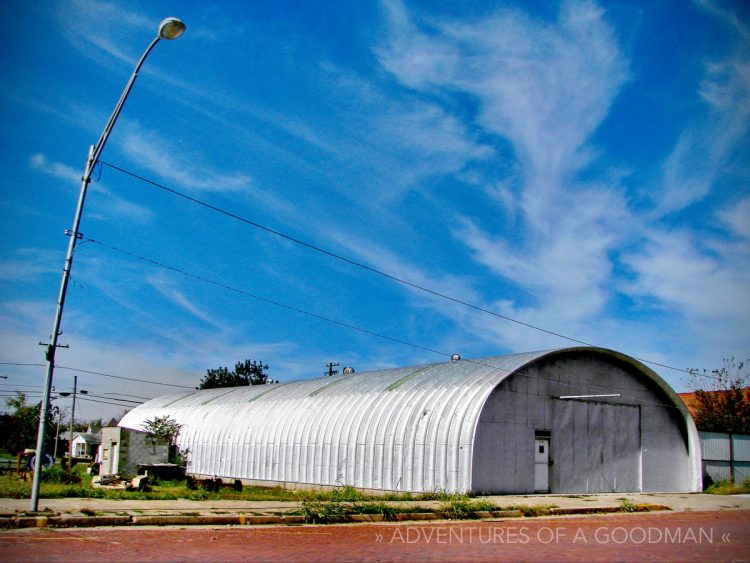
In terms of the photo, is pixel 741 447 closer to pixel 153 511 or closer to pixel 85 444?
pixel 153 511

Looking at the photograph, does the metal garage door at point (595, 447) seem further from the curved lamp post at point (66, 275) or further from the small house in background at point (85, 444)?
the small house in background at point (85, 444)

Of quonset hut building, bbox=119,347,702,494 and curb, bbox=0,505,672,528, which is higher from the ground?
quonset hut building, bbox=119,347,702,494

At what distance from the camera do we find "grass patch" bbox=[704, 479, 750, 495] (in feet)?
108

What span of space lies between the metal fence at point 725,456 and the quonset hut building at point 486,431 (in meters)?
2.49

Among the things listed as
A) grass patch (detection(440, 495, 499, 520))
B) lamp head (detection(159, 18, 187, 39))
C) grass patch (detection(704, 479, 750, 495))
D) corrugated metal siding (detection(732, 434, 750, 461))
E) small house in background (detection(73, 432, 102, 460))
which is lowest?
small house in background (detection(73, 432, 102, 460))

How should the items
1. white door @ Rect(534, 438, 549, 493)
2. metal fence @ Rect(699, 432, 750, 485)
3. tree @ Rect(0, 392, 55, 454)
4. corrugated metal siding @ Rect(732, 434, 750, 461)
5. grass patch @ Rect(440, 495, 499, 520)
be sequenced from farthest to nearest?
tree @ Rect(0, 392, 55, 454)
corrugated metal siding @ Rect(732, 434, 750, 461)
metal fence @ Rect(699, 432, 750, 485)
white door @ Rect(534, 438, 549, 493)
grass patch @ Rect(440, 495, 499, 520)

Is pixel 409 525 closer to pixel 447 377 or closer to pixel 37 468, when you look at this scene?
pixel 37 468

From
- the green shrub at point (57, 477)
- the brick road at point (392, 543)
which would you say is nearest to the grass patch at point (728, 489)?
the brick road at point (392, 543)

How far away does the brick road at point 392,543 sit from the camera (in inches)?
424

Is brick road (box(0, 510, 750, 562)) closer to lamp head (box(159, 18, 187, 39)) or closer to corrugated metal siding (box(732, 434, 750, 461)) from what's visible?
lamp head (box(159, 18, 187, 39))

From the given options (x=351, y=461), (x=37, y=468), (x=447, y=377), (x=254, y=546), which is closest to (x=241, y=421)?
(x=351, y=461)

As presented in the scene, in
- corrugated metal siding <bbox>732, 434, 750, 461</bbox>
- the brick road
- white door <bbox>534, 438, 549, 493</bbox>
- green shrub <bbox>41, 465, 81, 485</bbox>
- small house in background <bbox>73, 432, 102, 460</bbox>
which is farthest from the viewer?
small house in background <bbox>73, 432, 102, 460</bbox>

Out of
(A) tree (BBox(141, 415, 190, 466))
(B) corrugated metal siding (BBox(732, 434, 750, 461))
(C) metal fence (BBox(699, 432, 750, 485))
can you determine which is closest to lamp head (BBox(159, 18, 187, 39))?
(A) tree (BBox(141, 415, 190, 466))

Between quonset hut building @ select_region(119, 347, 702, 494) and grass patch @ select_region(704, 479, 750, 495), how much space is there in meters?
1.01
